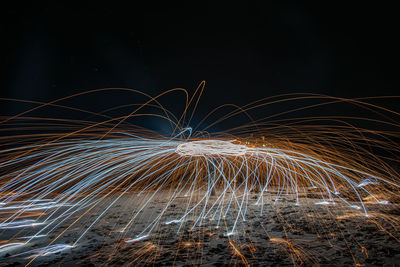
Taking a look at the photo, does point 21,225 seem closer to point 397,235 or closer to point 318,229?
point 318,229

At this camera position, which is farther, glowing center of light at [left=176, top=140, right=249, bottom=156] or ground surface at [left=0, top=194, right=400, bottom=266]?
glowing center of light at [left=176, top=140, right=249, bottom=156]

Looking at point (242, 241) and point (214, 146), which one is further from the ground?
point (214, 146)

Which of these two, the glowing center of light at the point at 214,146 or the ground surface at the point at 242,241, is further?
the glowing center of light at the point at 214,146

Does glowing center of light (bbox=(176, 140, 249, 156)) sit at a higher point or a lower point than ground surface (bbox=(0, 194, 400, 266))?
higher

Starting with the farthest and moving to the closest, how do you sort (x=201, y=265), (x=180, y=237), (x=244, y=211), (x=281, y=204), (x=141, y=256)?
(x=281, y=204) < (x=244, y=211) < (x=180, y=237) < (x=141, y=256) < (x=201, y=265)

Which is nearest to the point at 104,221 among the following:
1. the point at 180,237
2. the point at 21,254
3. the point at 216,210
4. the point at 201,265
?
the point at 21,254

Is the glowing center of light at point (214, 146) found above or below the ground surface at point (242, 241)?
above

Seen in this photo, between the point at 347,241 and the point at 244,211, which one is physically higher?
the point at 347,241

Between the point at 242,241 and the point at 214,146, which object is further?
the point at 214,146
